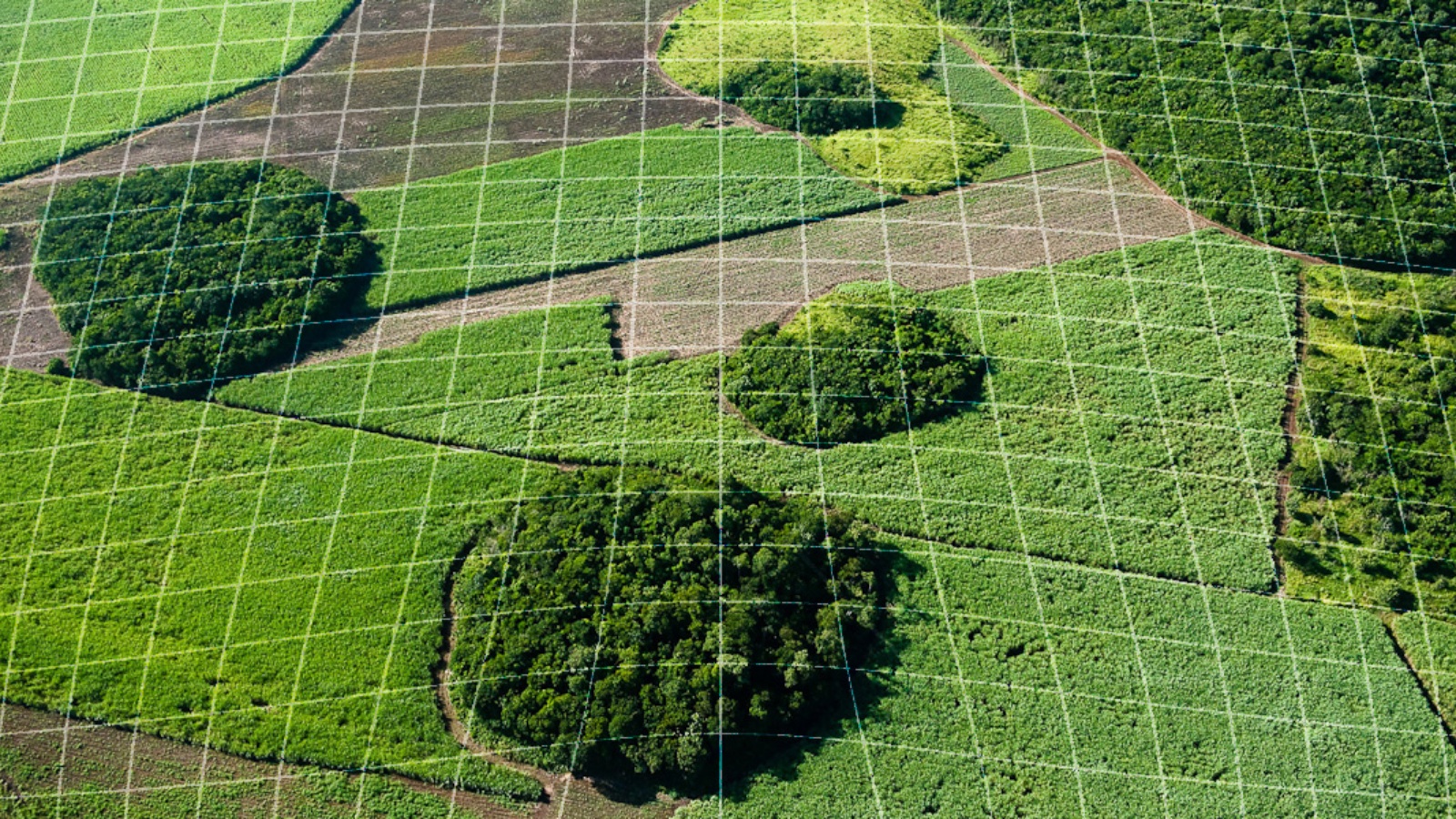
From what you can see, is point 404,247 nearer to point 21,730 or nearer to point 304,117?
point 304,117

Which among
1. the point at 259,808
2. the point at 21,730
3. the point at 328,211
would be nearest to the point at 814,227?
the point at 328,211

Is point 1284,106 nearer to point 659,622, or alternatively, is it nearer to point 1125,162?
point 1125,162

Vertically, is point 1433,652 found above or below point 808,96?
below

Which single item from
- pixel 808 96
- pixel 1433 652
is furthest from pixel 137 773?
pixel 1433 652
